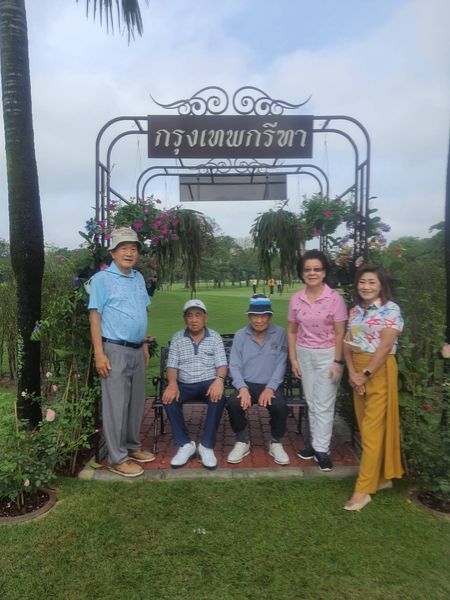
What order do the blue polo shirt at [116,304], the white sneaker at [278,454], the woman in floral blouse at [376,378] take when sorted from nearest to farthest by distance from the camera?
the woman in floral blouse at [376,378], the blue polo shirt at [116,304], the white sneaker at [278,454]

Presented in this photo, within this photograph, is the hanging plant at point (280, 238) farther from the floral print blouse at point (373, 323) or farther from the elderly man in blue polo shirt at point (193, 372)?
the floral print blouse at point (373, 323)

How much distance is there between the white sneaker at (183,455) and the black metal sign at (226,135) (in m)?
2.76

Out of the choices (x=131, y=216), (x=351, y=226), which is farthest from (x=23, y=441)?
(x=351, y=226)

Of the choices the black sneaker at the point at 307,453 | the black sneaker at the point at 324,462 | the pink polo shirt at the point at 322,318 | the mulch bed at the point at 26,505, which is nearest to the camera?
the mulch bed at the point at 26,505

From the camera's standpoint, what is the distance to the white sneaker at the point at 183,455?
11.9 ft

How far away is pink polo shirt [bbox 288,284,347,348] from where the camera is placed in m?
3.44

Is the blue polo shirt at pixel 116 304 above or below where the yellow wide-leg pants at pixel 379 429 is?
above

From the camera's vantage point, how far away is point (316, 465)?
3.66 metres

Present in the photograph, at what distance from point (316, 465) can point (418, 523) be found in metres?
0.95

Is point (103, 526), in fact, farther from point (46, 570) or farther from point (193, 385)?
point (193, 385)

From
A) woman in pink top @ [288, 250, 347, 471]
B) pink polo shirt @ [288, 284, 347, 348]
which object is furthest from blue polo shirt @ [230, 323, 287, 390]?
→ pink polo shirt @ [288, 284, 347, 348]

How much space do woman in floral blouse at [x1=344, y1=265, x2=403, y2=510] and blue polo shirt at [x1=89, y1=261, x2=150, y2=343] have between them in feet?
5.47

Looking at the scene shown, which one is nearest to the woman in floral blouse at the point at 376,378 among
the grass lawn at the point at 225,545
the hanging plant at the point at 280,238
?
the grass lawn at the point at 225,545

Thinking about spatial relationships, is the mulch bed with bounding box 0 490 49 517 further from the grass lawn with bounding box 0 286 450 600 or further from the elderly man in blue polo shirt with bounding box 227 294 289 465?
the elderly man in blue polo shirt with bounding box 227 294 289 465
